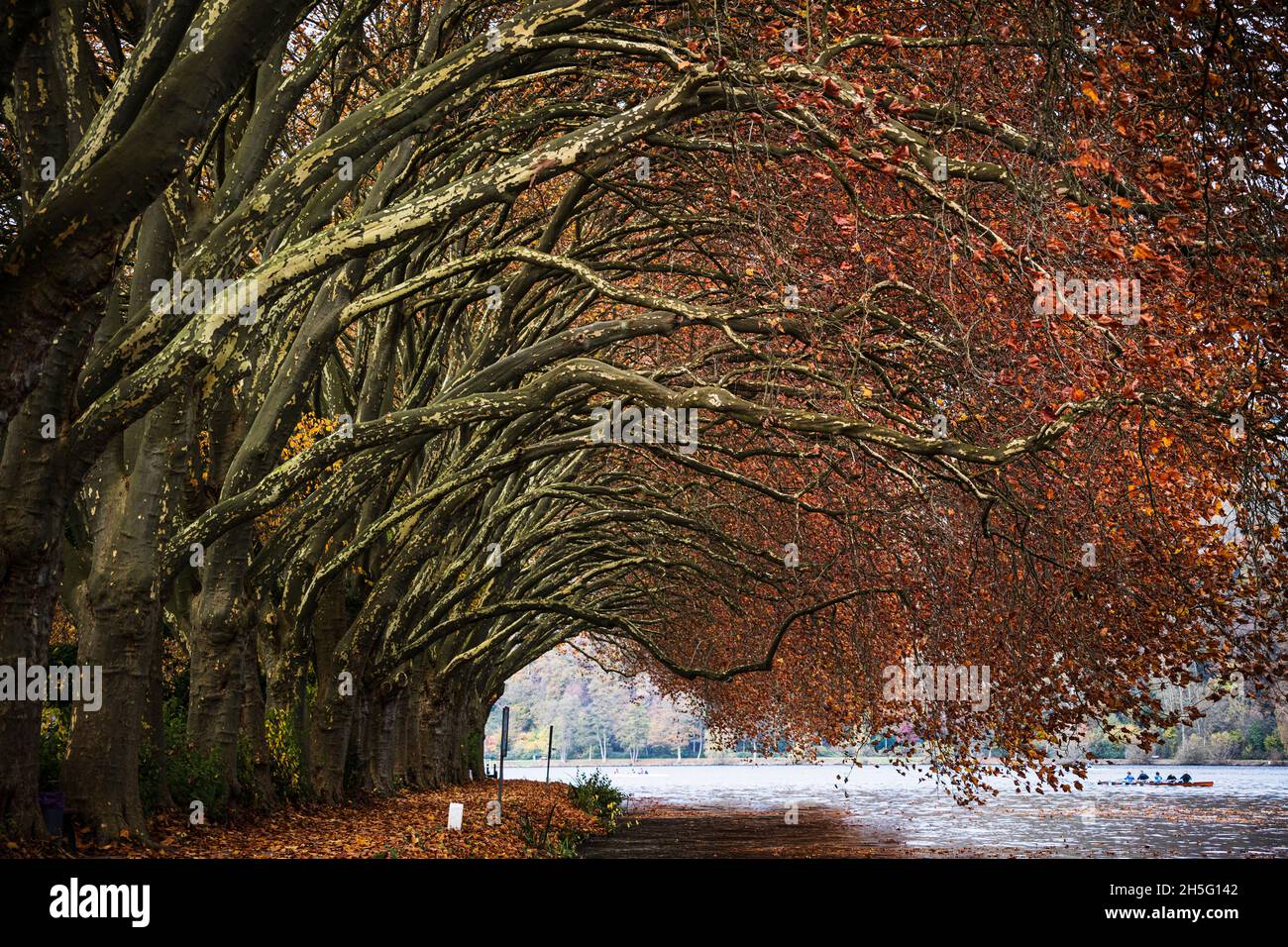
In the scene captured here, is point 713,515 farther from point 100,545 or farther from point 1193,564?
point 100,545

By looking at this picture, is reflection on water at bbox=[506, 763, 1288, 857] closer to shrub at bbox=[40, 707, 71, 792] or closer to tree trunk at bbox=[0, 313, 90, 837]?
shrub at bbox=[40, 707, 71, 792]

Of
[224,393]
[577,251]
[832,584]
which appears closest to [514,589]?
[832,584]

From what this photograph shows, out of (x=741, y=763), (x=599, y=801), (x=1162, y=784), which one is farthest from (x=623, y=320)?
(x=741, y=763)

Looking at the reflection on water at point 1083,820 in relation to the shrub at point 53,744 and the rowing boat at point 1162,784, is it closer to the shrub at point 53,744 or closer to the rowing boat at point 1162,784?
the rowing boat at point 1162,784

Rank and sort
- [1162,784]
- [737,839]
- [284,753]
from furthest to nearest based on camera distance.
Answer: [1162,784]
[737,839]
[284,753]

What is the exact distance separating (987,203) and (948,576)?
16.1ft

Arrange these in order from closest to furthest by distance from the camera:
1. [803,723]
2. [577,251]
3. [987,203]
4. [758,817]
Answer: [987,203] < [577,251] < [803,723] < [758,817]

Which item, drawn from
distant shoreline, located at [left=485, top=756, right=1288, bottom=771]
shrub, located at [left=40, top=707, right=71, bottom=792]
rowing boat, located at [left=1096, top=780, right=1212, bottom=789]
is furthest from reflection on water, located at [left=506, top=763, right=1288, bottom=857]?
distant shoreline, located at [left=485, top=756, right=1288, bottom=771]

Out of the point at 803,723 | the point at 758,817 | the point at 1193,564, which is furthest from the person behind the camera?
the point at 758,817

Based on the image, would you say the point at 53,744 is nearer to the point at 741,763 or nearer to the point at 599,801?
the point at 599,801

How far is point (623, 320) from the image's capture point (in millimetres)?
10633

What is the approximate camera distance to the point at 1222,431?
8.55 m

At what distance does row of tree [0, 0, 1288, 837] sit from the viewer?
22.6 feet

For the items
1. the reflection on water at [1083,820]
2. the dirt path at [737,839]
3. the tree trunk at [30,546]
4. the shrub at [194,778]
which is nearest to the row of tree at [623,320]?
the tree trunk at [30,546]
